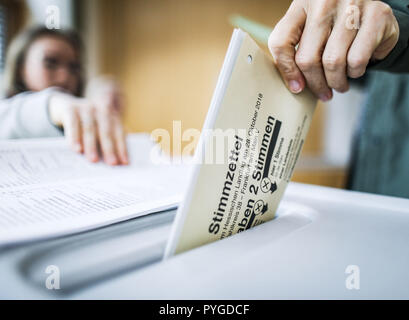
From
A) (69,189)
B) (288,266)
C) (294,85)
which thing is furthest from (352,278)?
(69,189)

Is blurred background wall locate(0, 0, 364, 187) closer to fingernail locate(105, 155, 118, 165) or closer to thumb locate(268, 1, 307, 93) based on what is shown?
fingernail locate(105, 155, 118, 165)

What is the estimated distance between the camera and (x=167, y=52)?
3139 mm

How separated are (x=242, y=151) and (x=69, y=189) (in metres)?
0.25

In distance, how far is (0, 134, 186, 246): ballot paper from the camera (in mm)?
293

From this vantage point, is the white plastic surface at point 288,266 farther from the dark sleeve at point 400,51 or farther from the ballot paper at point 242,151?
the dark sleeve at point 400,51

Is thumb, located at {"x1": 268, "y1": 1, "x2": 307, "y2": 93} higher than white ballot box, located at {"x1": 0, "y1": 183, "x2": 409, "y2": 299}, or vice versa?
thumb, located at {"x1": 268, "y1": 1, "x2": 307, "y2": 93}

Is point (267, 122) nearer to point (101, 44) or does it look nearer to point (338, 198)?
point (338, 198)

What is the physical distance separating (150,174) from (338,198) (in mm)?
338

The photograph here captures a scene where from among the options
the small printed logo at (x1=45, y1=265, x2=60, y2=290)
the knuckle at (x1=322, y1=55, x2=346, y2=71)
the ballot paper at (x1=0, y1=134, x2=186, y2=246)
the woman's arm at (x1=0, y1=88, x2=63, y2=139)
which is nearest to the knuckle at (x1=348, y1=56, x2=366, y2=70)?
the knuckle at (x1=322, y1=55, x2=346, y2=71)

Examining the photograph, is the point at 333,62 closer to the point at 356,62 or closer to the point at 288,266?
the point at 356,62

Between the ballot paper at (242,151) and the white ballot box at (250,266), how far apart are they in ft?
0.07

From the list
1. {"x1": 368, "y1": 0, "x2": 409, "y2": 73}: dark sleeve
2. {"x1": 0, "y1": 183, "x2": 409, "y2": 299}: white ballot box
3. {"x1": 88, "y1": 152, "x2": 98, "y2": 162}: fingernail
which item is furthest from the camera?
{"x1": 88, "y1": 152, "x2": 98, "y2": 162}: fingernail

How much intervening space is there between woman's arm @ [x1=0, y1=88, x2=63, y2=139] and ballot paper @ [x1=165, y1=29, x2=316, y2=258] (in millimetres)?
633
